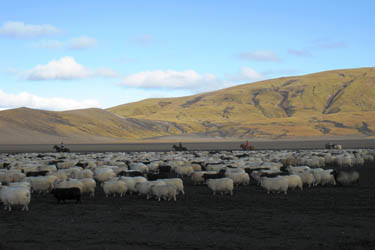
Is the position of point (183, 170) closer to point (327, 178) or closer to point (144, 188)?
point (327, 178)

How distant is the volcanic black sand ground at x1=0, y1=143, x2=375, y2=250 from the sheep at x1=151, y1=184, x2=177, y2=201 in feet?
1.63

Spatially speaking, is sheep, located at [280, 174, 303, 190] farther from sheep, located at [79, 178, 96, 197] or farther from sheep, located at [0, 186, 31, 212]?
sheep, located at [0, 186, 31, 212]

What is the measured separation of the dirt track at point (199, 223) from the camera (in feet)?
38.4

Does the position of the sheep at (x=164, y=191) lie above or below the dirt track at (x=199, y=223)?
above

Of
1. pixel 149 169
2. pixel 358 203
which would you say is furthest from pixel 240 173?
pixel 149 169

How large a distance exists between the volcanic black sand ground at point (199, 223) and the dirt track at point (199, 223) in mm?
23

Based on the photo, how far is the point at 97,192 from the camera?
22.1 metres

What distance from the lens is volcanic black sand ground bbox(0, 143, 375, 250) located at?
461 inches

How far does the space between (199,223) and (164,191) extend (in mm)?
4726

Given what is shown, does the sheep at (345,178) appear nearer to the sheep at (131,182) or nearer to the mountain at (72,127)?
the sheep at (131,182)

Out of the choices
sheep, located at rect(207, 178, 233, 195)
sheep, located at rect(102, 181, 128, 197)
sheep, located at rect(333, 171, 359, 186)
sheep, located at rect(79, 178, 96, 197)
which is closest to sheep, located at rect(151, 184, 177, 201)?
sheep, located at rect(102, 181, 128, 197)

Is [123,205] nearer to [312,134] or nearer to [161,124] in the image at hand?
[312,134]

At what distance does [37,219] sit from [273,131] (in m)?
128

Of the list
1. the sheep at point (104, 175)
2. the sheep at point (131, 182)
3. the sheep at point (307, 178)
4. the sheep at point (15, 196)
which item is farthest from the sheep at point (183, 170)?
the sheep at point (15, 196)
